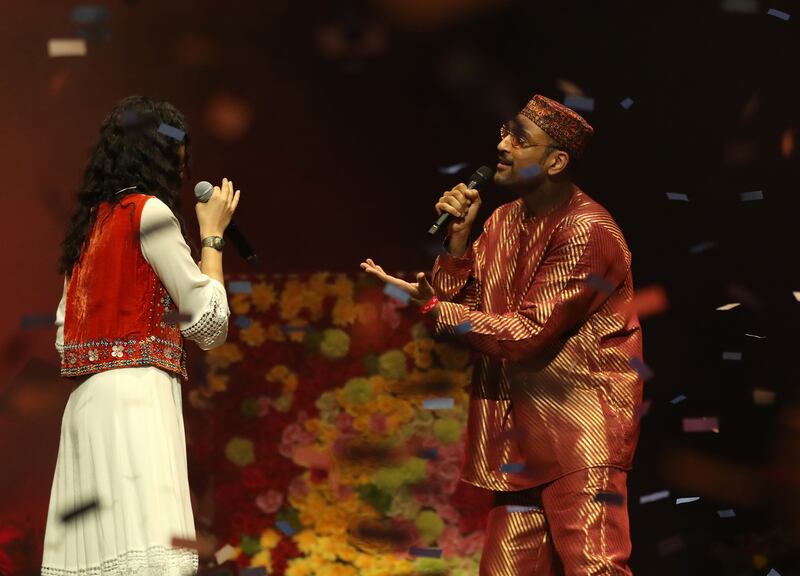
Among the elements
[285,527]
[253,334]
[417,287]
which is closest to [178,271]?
[417,287]

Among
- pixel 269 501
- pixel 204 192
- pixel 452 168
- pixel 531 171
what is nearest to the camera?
pixel 204 192

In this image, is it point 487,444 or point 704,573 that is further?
point 704,573

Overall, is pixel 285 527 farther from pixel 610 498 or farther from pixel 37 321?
pixel 610 498

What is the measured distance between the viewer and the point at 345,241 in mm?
4668

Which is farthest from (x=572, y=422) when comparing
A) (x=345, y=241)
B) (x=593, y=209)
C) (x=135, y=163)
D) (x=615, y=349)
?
(x=345, y=241)

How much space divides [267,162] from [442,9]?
3.01ft

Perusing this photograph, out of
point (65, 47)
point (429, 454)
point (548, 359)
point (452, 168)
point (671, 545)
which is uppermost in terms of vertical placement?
point (65, 47)

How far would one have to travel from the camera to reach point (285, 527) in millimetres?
4324

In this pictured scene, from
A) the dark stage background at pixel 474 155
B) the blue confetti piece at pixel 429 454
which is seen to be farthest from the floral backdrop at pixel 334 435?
the dark stage background at pixel 474 155

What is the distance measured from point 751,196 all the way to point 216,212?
220 centimetres

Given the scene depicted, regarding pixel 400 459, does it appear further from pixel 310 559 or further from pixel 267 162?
pixel 267 162

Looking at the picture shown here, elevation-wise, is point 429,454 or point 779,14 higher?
point 779,14

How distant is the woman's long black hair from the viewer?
9.31ft

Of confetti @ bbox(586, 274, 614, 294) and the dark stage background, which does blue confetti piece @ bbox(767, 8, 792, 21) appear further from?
confetti @ bbox(586, 274, 614, 294)
